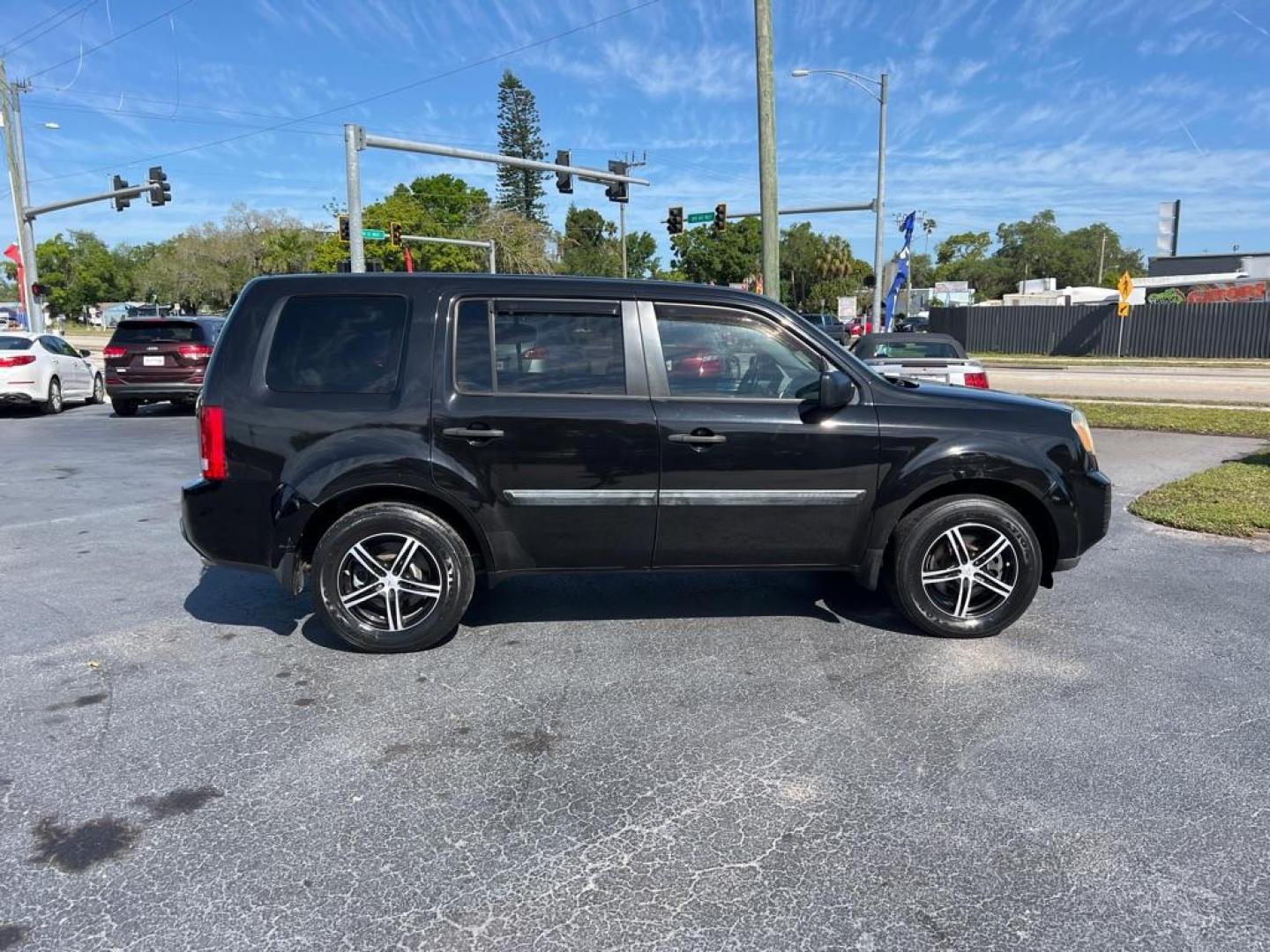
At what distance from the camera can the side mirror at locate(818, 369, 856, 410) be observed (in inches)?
172

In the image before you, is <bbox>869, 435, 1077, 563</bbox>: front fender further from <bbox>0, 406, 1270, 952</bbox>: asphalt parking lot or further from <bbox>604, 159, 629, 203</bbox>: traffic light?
<bbox>604, 159, 629, 203</bbox>: traffic light

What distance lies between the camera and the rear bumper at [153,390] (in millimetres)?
15047

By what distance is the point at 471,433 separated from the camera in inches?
171

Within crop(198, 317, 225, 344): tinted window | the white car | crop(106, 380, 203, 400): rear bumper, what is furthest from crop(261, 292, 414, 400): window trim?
the white car

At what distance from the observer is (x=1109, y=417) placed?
14211 mm

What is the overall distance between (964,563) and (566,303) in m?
2.52

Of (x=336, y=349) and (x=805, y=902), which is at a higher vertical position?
(x=336, y=349)

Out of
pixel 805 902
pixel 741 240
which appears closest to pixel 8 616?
pixel 805 902

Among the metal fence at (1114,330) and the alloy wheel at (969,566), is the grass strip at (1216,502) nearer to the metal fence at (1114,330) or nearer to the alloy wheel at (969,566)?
the alloy wheel at (969,566)

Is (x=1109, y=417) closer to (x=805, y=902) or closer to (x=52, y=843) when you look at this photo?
(x=805, y=902)

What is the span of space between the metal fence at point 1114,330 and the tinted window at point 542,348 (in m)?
37.9

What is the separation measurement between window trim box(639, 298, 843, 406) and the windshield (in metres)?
8.66

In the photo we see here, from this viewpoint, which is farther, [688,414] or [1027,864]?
[688,414]

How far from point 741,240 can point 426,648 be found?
90.9 m
